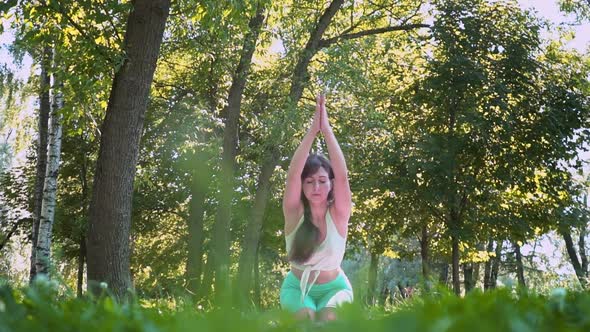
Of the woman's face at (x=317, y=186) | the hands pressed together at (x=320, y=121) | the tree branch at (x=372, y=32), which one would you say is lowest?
the woman's face at (x=317, y=186)

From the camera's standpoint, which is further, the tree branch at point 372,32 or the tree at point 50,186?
the tree branch at point 372,32

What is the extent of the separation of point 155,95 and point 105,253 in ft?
49.8

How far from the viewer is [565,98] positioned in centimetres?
1903

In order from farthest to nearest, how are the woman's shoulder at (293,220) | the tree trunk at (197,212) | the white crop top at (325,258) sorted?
the tree trunk at (197,212) < the woman's shoulder at (293,220) < the white crop top at (325,258)

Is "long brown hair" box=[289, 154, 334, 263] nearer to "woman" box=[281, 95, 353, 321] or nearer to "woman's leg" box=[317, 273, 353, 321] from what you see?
"woman" box=[281, 95, 353, 321]

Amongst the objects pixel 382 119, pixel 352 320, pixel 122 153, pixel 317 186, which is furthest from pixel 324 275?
pixel 382 119

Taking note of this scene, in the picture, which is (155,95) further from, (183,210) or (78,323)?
(78,323)

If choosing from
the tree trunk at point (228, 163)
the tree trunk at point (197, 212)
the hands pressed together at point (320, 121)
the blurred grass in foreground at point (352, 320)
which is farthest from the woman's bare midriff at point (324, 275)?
the tree trunk at point (197, 212)

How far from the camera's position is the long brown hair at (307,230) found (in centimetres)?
566

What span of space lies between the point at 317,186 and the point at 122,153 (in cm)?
385

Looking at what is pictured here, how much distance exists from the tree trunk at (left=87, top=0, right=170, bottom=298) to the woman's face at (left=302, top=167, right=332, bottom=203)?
362 cm

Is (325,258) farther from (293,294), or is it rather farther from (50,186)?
(50,186)

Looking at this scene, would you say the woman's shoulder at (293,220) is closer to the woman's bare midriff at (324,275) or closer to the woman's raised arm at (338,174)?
the woman's raised arm at (338,174)

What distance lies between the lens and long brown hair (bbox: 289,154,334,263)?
18.6 ft
